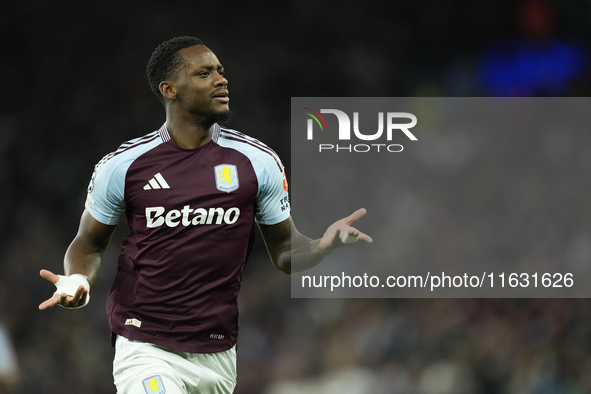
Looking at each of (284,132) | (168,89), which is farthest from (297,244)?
(284,132)

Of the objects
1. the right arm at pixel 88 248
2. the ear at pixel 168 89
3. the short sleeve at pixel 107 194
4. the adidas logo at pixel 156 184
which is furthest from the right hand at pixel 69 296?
the ear at pixel 168 89

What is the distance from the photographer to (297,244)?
419cm

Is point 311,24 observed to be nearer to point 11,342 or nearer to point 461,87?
point 461,87

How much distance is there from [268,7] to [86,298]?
8961 millimetres

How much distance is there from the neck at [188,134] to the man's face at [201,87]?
0.17 ft

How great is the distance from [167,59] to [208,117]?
0.42m

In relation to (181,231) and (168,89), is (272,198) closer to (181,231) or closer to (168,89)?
(181,231)

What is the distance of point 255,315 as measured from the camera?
9812mm

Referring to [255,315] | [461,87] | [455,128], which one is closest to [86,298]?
[255,315]

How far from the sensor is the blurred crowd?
875 centimetres

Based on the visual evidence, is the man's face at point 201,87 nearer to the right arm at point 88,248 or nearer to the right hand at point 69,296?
the right arm at point 88,248

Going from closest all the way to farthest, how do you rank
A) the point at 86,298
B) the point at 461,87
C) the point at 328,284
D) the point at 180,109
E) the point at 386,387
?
the point at 86,298 → the point at 180,109 → the point at 386,387 → the point at 328,284 → the point at 461,87

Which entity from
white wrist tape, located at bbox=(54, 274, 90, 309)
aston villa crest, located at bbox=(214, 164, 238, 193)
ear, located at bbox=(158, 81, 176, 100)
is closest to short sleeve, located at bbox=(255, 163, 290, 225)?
aston villa crest, located at bbox=(214, 164, 238, 193)

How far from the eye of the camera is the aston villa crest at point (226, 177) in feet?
13.2
